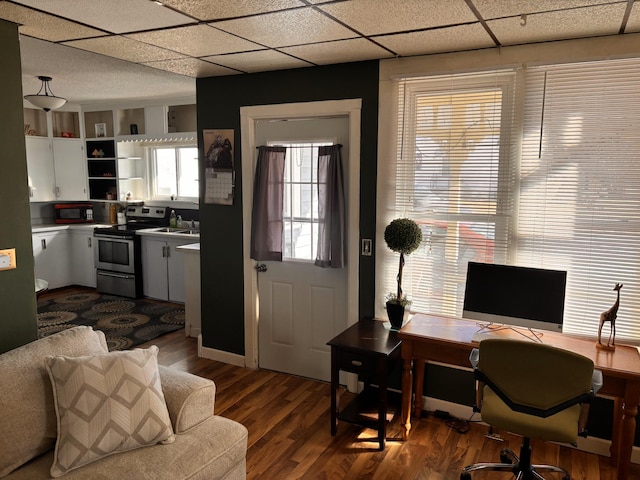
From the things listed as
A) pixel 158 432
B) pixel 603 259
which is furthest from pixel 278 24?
pixel 603 259

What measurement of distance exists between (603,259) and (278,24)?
2.22 meters

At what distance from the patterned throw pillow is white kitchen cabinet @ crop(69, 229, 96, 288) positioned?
16.7 feet

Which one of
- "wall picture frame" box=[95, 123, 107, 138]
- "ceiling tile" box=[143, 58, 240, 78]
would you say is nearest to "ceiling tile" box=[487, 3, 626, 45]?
"ceiling tile" box=[143, 58, 240, 78]

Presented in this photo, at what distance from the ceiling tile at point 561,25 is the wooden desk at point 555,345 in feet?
5.51

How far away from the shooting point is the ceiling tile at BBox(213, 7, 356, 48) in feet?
7.70

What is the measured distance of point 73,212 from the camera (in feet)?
23.2

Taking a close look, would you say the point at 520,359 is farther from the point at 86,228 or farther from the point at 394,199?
the point at 86,228

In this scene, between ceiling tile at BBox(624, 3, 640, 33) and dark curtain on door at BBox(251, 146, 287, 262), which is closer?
ceiling tile at BBox(624, 3, 640, 33)

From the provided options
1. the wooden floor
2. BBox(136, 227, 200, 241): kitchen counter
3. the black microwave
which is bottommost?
the wooden floor

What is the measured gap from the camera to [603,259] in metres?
2.82

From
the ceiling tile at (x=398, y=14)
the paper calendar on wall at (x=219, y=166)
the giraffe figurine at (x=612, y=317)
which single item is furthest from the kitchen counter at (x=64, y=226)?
the giraffe figurine at (x=612, y=317)

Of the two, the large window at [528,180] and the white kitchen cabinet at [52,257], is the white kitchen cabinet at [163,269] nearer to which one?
the white kitchen cabinet at [52,257]

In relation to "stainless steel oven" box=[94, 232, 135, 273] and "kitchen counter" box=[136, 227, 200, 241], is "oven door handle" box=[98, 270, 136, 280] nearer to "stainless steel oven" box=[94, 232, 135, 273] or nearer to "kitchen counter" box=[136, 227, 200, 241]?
"stainless steel oven" box=[94, 232, 135, 273]

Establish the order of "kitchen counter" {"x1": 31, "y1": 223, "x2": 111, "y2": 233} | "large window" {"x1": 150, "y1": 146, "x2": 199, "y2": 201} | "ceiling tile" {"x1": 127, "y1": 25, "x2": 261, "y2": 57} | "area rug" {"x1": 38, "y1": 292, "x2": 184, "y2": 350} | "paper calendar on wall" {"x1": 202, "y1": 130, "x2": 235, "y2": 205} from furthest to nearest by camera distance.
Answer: "kitchen counter" {"x1": 31, "y1": 223, "x2": 111, "y2": 233} → "large window" {"x1": 150, "y1": 146, "x2": 199, "y2": 201} → "area rug" {"x1": 38, "y1": 292, "x2": 184, "y2": 350} → "paper calendar on wall" {"x1": 202, "y1": 130, "x2": 235, "y2": 205} → "ceiling tile" {"x1": 127, "y1": 25, "x2": 261, "y2": 57}
